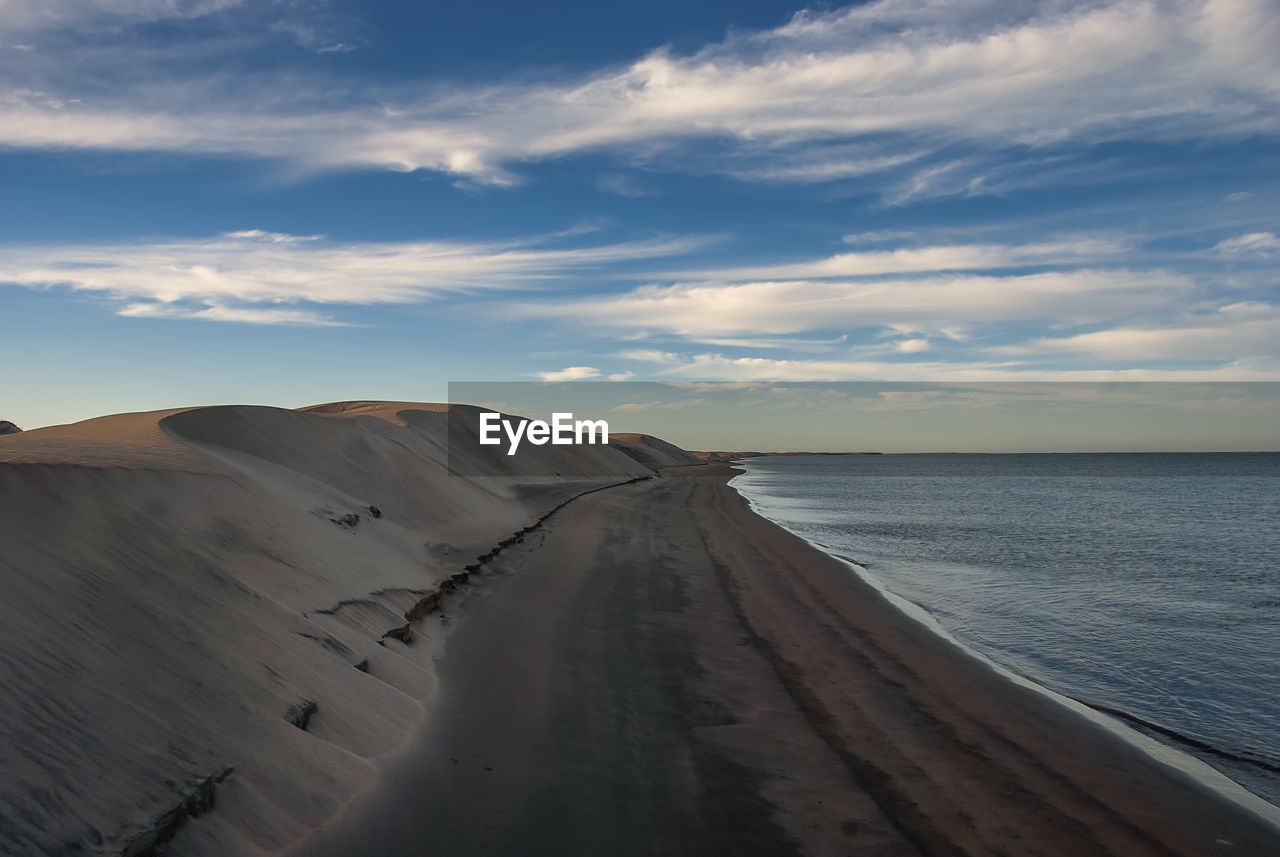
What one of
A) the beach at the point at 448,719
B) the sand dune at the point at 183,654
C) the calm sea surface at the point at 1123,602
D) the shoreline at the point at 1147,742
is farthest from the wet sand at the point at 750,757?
the calm sea surface at the point at 1123,602

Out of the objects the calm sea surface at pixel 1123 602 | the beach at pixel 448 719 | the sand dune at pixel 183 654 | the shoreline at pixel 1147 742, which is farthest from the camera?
the calm sea surface at pixel 1123 602

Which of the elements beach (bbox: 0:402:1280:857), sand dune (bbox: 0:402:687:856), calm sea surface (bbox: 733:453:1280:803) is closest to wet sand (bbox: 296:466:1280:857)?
beach (bbox: 0:402:1280:857)

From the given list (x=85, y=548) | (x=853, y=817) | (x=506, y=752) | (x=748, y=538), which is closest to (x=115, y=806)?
(x=506, y=752)

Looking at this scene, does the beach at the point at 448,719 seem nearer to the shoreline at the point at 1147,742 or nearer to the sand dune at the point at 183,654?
the sand dune at the point at 183,654

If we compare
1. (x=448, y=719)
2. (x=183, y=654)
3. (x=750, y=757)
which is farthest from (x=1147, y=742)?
(x=183, y=654)

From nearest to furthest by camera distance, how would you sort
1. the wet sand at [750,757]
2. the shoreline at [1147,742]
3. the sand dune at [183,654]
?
the sand dune at [183,654] → the wet sand at [750,757] → the shoreline at [1147,742]

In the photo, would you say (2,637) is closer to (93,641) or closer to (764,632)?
(93,641)

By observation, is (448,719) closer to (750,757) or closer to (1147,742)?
(750,757)
